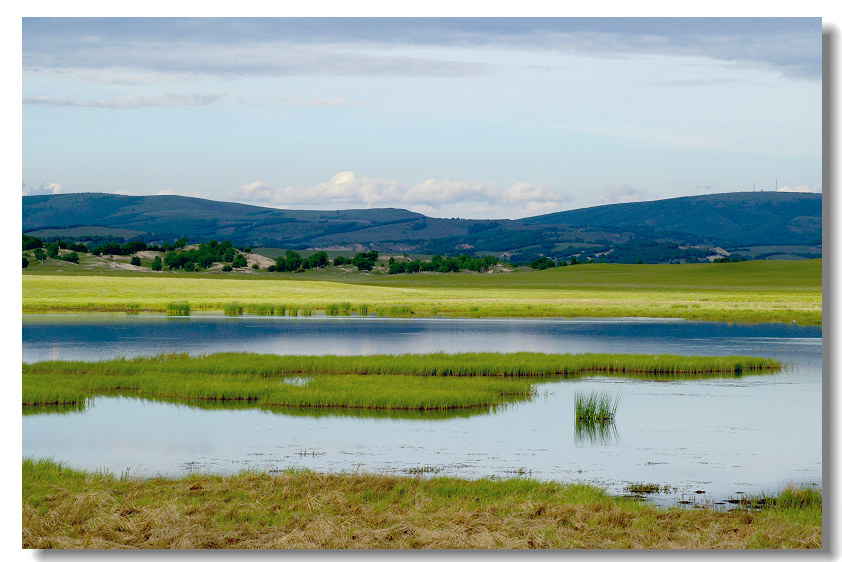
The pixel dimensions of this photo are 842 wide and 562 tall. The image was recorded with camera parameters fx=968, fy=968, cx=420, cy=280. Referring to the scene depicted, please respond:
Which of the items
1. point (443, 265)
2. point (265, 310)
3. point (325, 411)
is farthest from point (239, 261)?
point (325, 411)

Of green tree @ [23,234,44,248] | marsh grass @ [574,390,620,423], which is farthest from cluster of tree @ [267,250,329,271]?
marsh grass @ [574,390,620,423]

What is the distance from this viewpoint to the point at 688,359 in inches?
1331

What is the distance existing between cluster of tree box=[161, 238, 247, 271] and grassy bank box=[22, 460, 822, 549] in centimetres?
13055

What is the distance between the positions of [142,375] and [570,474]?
15.6 m

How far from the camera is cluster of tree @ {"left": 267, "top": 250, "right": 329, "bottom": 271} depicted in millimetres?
160625

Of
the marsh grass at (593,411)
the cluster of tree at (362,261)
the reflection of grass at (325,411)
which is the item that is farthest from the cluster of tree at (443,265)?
the marsh grass at (593,411)

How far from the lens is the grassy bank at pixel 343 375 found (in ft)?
79.0

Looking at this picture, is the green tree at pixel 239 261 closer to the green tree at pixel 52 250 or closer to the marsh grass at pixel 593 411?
the green tree at pixel 52 250

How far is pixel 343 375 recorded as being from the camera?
95.9 feet

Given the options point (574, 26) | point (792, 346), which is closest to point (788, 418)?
point (574, 26)

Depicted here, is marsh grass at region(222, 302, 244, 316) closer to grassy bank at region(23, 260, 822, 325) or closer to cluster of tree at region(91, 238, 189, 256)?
grassy bank at region(23, 260, 822, 325)

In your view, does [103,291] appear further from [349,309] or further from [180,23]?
[180,23]

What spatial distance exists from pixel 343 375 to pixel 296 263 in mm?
138220
